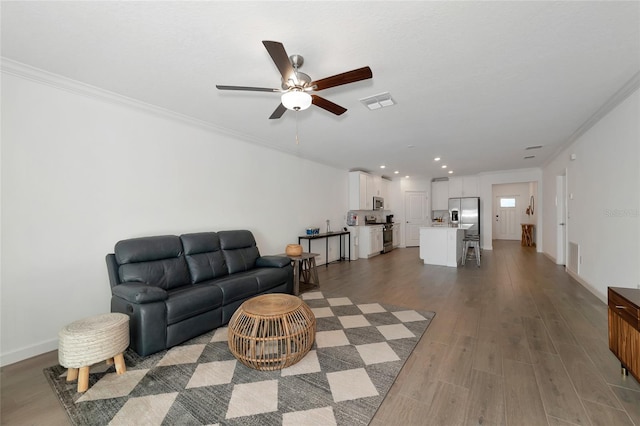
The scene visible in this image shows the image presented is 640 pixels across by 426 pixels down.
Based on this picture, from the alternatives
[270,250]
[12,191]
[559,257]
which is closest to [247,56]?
[12,191]

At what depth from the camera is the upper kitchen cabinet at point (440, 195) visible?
30.4 ft

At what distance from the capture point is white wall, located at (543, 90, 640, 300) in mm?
2764

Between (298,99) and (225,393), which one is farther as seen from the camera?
(298,99)

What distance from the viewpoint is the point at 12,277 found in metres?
2.24

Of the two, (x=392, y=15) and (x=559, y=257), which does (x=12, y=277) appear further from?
(x=559, y=257)

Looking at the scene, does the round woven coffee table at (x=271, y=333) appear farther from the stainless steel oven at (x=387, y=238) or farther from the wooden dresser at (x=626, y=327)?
the stainless steel oven at (x=387, y=238)

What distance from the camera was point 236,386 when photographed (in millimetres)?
1885

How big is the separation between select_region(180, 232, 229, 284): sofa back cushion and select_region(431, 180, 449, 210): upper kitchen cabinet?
831 centimetres

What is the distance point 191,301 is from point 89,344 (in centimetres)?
78

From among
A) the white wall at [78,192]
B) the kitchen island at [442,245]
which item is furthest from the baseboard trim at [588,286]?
the white wall at [78,192]

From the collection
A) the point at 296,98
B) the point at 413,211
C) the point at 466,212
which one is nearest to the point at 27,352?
the point at 296,98

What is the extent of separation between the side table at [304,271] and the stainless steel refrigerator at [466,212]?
5981mm

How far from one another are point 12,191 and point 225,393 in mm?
2582

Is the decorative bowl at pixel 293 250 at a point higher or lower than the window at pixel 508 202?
lower
